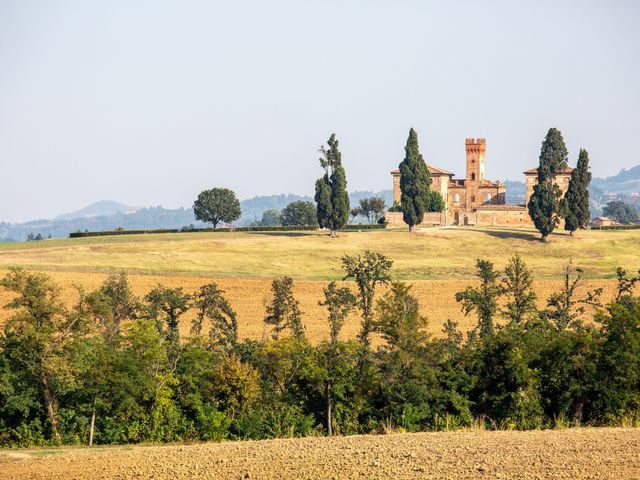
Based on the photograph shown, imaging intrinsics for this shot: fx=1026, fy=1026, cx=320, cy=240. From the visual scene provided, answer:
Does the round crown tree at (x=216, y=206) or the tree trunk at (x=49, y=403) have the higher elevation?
the round crown tree at (x=216, y=206)

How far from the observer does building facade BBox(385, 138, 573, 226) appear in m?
148

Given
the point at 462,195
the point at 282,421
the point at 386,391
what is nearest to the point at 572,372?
the point at 386,391

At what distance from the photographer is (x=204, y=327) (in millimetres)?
70312

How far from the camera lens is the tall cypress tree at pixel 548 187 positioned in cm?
11725

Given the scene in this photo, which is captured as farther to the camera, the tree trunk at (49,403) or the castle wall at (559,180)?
the castle wall at (559,180)

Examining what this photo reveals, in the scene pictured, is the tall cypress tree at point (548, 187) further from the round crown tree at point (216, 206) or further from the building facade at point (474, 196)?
the round crown tree at point (216, 206)

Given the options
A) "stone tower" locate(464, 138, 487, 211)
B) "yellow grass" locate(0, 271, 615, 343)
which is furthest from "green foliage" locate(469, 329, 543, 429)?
"stone tower" locate(464, 138, 487, 211)

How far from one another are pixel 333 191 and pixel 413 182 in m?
9.94

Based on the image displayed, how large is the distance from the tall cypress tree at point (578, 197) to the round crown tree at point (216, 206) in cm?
6805

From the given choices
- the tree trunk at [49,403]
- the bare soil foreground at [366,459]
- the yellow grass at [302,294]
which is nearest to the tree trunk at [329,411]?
the bare soil foreground at [366,459]

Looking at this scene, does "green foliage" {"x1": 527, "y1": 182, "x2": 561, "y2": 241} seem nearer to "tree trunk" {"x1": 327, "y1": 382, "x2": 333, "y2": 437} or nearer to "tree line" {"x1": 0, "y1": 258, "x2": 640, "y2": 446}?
"tree line" {"x1": 0, "y1": 258, "x2": 640, "y2": 446}

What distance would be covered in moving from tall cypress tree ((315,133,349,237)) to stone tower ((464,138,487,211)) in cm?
5405

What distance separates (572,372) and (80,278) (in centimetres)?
5580

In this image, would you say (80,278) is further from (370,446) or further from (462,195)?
(462,195)
